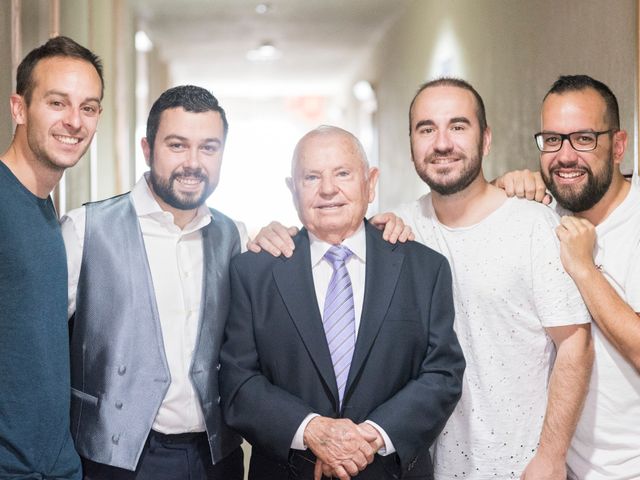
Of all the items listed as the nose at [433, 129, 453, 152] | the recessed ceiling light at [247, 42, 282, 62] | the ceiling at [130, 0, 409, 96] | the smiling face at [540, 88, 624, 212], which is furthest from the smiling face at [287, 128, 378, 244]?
the recessed ceiling light at [247, 42, 282, 62]

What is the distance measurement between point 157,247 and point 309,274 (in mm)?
443

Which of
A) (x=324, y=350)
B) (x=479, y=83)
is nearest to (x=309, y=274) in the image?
(x=324, y=350)

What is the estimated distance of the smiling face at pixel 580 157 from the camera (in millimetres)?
2252

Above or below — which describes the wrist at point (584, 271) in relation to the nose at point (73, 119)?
below

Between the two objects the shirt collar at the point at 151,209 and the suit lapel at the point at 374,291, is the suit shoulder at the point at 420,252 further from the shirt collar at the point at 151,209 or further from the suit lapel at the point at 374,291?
the shirt collar at the point at 151,209

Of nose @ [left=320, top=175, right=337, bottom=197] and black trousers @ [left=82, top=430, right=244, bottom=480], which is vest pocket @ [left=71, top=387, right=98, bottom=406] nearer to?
black trousers @ [left=82, top=430, right=244, bottom=480]

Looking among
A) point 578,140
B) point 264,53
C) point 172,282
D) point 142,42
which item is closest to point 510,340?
point 578,140

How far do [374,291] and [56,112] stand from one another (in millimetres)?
943

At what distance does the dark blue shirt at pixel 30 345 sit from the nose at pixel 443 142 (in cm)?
110

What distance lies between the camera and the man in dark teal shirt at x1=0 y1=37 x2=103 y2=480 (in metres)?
1.79

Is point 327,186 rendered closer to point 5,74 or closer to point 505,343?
point 505,343

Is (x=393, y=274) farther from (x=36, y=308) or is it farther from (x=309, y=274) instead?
(x=36, y=308)

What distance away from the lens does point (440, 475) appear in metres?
2.20

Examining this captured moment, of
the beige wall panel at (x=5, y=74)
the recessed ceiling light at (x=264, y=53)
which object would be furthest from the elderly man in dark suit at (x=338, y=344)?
the recessed ceiling light at (x=264, y=53)
